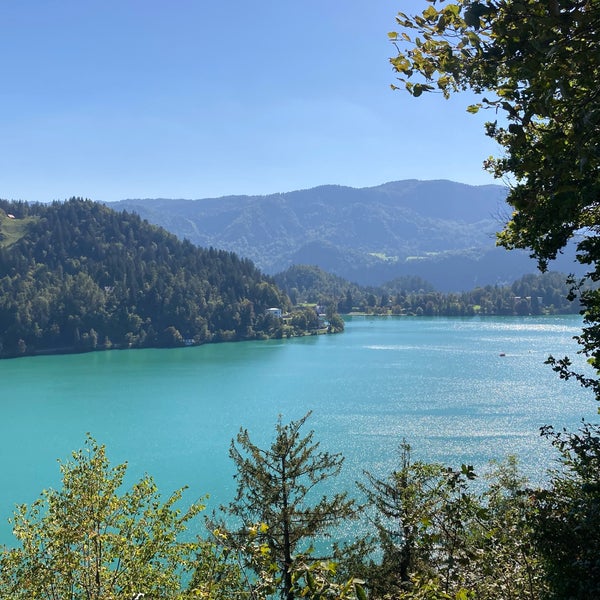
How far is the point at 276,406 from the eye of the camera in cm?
6556

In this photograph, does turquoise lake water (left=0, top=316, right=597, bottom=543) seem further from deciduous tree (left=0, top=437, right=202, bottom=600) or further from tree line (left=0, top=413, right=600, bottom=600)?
deciduous tree (left=0, top=437, right=202, bottom=600)

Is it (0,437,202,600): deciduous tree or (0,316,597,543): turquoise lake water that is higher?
(0,437,202,600): deciduous tree

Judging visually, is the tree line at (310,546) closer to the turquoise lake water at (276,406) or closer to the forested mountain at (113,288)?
the turquoise lake water at (276,406)

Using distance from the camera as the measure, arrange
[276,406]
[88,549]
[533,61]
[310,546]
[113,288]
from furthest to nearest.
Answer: [113,288] < [276,406] < [88,549] < [310,546] < [533,61]

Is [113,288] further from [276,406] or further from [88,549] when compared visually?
[88,549]

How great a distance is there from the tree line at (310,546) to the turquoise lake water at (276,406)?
71.7 feet

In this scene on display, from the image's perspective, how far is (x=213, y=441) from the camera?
50844 millimetres

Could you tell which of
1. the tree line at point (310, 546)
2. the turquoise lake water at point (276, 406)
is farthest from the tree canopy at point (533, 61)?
the turquoise lake water at point (276, 406)

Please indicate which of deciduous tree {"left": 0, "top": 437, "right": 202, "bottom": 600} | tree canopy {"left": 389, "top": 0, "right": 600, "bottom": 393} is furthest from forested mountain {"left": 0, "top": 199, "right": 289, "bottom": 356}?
tree canopy {"left": 389, "top": 0, "right": 600, "bottom": 393}

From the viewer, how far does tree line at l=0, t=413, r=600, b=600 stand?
5218 millimetres

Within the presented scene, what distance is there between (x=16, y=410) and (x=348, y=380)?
43.2 metres

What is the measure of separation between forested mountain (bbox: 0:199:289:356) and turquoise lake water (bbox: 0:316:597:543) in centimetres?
2000

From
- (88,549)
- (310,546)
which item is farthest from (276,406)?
(310,546)

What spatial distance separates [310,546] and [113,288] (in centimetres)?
16165
